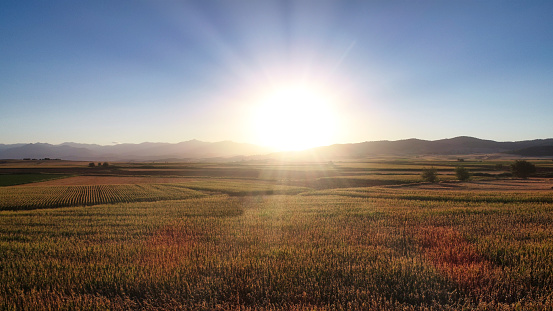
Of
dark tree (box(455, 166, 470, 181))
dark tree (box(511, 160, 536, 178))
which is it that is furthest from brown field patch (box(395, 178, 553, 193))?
dark tree (box(511, 160, 536, 178))

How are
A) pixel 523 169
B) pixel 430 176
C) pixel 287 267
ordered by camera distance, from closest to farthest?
pixel 287 267 < pixel 430 176 < pixel 523 169

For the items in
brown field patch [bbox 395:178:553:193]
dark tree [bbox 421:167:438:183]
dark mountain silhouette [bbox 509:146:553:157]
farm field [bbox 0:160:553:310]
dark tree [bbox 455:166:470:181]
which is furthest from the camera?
dark mountain silhouette [bbox 509:146:553:157]

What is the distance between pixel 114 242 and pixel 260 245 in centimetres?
664

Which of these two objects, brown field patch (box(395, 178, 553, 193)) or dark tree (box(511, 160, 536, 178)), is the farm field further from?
dark tree (box(511, 160, 536, 178))

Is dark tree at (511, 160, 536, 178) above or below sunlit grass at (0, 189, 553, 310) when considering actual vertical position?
below

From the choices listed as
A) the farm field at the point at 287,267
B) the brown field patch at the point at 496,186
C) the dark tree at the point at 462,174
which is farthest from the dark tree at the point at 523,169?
the farm field at the point at 287,267

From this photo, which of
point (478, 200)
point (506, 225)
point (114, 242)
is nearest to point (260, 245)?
point (114, 242)

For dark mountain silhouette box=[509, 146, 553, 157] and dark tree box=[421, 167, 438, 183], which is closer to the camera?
dark tree box=[421, 167, 438, 183]

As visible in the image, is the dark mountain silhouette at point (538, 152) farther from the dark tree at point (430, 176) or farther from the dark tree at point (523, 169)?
Answer: the dark tree at point (430, 176)

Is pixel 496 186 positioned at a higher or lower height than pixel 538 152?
lower

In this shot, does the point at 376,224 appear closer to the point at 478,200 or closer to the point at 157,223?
the point at 157,223

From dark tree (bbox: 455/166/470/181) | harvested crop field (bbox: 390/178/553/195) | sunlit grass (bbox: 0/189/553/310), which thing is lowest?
harvested crop field (bbox: 390/178/553/195)

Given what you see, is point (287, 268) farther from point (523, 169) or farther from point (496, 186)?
point (523, 169)

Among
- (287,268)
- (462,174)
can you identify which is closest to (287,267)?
(287,268)
